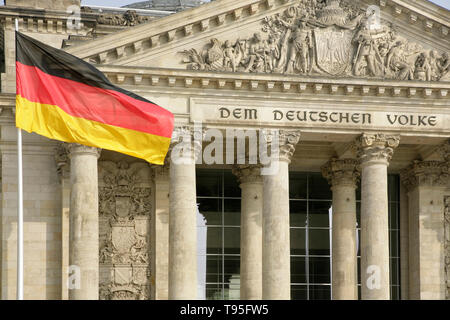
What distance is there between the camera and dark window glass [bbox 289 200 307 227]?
55.5m

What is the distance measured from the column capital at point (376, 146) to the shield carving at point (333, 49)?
2.97 metres

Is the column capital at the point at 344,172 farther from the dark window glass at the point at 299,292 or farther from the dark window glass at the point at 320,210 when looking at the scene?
the dark window glass at the point at 299,292

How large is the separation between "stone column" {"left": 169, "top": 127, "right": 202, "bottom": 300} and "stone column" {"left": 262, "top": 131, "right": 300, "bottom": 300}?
299 cm

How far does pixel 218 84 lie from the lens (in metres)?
47.9

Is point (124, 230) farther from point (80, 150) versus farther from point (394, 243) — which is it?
point (394, 243)

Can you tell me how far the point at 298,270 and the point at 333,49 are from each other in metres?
11.4

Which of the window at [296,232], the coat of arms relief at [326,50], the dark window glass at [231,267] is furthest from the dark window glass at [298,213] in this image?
the coat of arms relief at [326,50]

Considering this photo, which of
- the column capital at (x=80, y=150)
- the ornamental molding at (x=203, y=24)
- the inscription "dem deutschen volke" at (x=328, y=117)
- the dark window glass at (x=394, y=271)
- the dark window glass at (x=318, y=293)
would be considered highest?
the ornamental molding at (x=203, y=24)

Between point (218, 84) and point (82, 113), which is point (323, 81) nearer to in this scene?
point (218, 84)

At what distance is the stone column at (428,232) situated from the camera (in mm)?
52938

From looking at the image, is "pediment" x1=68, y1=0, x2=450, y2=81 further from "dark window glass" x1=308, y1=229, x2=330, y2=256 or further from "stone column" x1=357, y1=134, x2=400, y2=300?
"dark window glass" x1=308, y1=229, x2=330, y2=256

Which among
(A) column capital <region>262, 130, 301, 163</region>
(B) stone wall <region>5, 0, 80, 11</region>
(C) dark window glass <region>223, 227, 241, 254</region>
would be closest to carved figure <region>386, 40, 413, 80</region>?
(A) column capital <region>262, 130, 301, 163</region>

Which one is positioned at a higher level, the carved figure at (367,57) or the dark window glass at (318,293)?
the carved figure at (367,57)

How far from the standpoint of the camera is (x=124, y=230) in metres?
51.3
